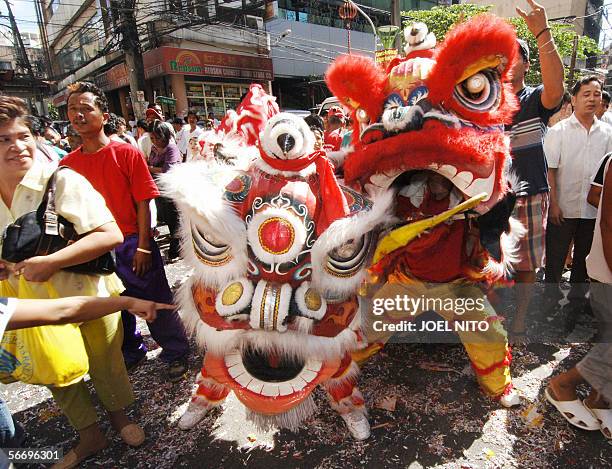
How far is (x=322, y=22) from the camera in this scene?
19.2 m

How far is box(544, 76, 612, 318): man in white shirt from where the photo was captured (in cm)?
245

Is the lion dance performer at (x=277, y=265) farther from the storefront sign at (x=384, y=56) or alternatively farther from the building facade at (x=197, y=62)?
the building facade at (x=197, y=62)

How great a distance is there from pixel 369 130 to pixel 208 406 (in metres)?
1.58

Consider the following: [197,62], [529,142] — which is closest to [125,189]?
[529,142]

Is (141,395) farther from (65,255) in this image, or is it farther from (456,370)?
(456,370)

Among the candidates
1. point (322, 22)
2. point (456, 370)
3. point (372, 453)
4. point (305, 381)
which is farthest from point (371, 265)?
point (322, 22)

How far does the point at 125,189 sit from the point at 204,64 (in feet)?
47.5

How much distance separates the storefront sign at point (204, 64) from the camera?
13773mm

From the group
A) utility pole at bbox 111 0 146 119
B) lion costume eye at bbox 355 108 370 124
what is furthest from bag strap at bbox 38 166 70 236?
utility pole at bbox 111 0 146 119

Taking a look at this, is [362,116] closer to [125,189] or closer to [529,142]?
[529,142]

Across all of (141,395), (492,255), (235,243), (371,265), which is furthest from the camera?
(141,395)

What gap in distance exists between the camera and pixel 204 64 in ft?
48.3

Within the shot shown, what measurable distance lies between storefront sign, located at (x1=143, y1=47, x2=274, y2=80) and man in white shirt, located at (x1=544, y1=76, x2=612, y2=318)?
14162 mm

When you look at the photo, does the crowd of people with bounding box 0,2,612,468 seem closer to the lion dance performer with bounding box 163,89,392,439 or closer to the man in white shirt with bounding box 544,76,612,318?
the man in white shirt with bounding box 544,76,612,318
